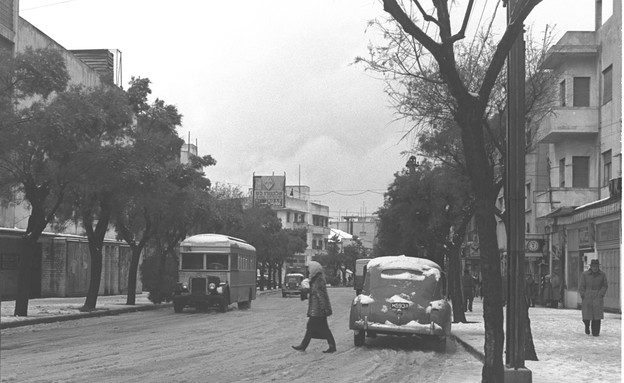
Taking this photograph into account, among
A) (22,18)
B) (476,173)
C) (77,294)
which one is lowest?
(77,294)

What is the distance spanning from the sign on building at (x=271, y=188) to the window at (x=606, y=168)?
77.7 metres

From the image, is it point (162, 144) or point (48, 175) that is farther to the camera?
Result: point (162, 144)

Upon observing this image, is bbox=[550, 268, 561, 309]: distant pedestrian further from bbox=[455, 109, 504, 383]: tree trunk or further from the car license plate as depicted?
bbox=[455, 109, 504, 383]: tree trunk

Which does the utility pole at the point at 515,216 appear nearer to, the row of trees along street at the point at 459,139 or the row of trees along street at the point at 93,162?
the row of trees along street at the point at 459,139

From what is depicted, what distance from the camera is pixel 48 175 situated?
82.5ft

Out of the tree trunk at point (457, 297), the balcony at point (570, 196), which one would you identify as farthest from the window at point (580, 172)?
the tree trunk at point (457, 297)

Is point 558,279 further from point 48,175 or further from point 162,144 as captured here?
point 48,175

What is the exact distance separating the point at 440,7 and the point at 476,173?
2391 millimetres

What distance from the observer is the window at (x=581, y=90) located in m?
38.4

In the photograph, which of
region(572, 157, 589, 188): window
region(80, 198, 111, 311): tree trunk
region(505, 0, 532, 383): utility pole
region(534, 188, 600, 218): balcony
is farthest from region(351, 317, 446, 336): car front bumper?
region(572, 157, 589, 188): window

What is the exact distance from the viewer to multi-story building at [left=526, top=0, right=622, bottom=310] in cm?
3356

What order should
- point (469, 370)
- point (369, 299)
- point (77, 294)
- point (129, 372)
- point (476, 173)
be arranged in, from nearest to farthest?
point (476, 173), point (129, 372), point (469, 370), point (369, 299), point (77, 294)

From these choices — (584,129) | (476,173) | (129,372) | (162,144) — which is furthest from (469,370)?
(584,129)

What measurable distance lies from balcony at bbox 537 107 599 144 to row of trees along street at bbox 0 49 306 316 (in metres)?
16.8
